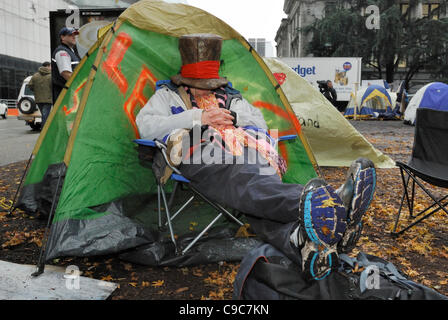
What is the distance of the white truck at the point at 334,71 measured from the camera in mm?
20000

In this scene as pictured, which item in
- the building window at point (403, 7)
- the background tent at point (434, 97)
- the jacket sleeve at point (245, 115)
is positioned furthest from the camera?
the building window at point (403, 7)

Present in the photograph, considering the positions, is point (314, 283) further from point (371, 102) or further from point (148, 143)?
point (371, 102)

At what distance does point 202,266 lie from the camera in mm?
2734

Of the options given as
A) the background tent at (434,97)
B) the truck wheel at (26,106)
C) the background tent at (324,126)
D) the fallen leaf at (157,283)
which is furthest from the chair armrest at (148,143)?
the background tent at (434,97)

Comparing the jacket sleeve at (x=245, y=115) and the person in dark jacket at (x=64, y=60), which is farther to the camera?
the person in dark jacket at (x=64, y=60)

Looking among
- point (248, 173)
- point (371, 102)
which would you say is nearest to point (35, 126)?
point (248, 173)

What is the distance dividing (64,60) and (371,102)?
686 inches

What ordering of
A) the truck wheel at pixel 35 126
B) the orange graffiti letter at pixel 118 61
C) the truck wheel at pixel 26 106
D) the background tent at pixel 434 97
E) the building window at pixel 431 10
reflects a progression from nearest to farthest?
the orange graffiti letter at pixel 118 61
the truck wheel at pixel 26 106
the truck wheel at pixel 35 126
the background tent at pixel 434 97
the building window at pixel 431 10

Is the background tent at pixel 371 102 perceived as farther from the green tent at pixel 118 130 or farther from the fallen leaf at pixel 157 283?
the fallen leaf at pixel 157 283

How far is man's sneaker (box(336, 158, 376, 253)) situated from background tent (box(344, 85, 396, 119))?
17957 mm

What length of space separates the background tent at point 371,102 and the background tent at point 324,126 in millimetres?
13909

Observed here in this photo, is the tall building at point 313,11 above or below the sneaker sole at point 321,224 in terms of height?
above

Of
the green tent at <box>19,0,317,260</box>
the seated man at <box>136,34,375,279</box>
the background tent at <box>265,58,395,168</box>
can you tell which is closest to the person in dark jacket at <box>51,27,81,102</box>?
the green tent at <box>19,0,317,260</box>
